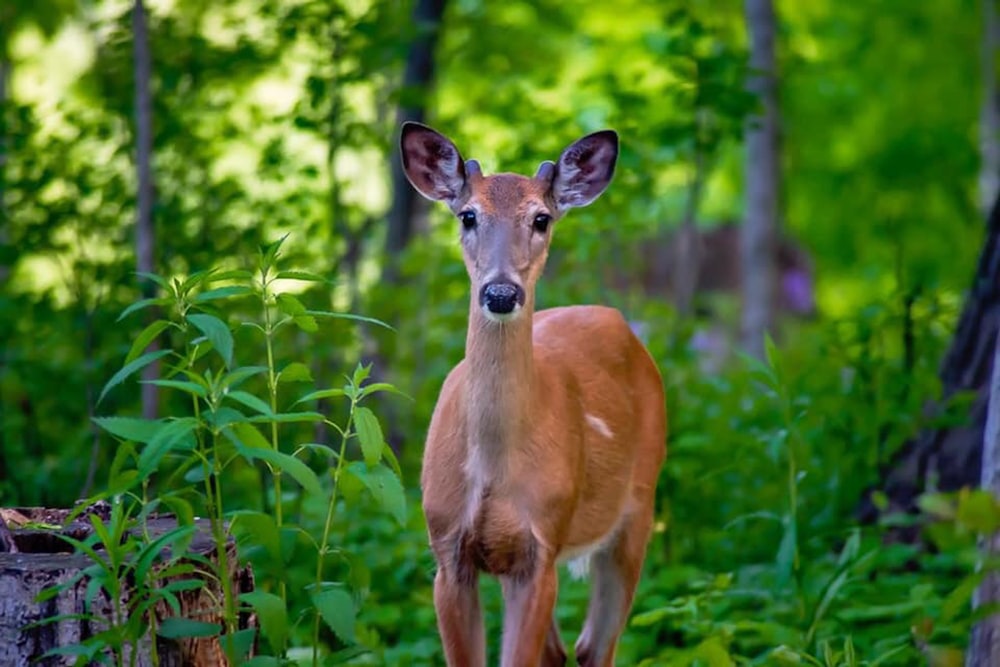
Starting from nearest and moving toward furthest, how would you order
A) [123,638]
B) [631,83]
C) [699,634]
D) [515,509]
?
[123,638] → [515,509] → [699,634] → [631,83]

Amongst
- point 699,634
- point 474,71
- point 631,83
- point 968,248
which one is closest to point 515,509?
point 699,634

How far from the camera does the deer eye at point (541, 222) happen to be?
5.41m

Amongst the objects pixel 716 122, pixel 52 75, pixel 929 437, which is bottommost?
pixel 929 437

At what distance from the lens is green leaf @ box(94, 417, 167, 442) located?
4004 millimetres

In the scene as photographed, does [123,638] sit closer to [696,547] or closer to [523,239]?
[523,239]

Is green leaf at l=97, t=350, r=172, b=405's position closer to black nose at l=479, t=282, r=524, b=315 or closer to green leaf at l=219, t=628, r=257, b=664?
green leaf at l=219, t=628, r=257, b=664

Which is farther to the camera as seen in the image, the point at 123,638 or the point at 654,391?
the point at 654,391

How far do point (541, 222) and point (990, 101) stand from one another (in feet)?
35.8

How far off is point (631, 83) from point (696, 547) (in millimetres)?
2911

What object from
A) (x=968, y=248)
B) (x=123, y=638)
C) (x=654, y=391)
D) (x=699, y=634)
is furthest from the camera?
(x=968, y=248)

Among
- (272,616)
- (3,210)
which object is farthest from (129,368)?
(3,210)

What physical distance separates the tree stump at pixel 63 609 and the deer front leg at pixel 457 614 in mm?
749

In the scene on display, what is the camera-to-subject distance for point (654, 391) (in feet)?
21.4

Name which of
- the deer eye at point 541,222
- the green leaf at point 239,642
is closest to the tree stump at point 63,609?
the green leaf at point 239,642
